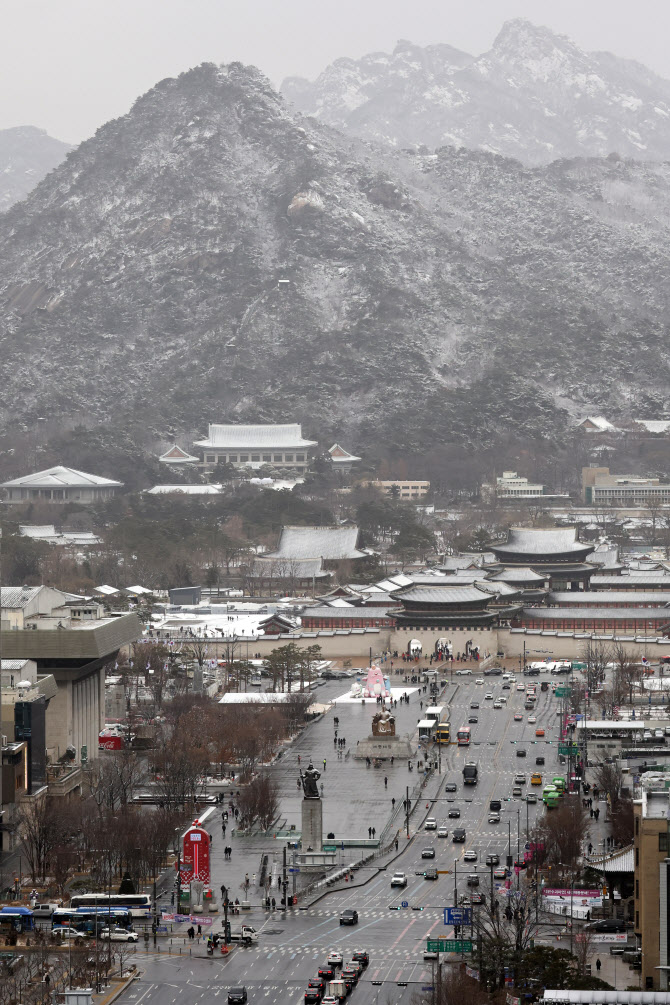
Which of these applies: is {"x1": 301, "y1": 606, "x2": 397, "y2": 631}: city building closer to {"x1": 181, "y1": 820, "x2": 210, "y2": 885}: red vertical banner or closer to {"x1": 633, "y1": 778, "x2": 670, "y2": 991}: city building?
{"x1": 181, "y1": 820, "x2": 210, "y2": 885}: red vertical banner

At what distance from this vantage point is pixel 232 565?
155 m

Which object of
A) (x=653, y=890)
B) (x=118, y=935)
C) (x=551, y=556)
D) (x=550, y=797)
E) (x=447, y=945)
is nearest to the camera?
(x=653, y=890)

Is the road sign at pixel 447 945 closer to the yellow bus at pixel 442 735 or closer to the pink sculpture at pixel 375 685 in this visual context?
the yellow bus at pixel 442 735

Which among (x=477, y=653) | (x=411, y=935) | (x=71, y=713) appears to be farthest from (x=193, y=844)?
(x=477, y=653)

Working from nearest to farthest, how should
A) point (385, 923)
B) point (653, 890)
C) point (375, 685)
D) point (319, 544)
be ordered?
point (653, 890) → point (385, 923) → point (375, 685) → point (319, 544)

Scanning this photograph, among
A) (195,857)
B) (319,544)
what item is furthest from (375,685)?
(319,544)

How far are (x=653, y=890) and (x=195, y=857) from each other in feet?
46.9

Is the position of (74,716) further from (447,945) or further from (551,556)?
(551,556)

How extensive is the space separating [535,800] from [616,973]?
69.8ft

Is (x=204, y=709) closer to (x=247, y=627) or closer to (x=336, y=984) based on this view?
(x=247, y=627)

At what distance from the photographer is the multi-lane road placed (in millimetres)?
50594

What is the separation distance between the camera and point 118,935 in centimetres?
5550

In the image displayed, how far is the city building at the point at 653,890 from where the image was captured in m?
47.8

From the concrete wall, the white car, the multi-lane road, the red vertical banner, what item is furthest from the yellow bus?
the white car
